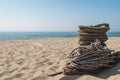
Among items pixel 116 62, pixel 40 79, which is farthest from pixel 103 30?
pixel 40 79

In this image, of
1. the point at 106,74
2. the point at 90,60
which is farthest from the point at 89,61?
the point at 106,74

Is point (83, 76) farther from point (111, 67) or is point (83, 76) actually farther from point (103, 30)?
point (103, 30)

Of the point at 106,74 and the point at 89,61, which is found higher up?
the point at 89,61

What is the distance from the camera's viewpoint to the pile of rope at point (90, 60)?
370 cm

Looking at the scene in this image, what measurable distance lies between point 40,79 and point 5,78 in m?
0.69

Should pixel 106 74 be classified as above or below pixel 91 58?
below

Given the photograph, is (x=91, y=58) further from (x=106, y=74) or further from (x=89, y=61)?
(x=106, y=74)

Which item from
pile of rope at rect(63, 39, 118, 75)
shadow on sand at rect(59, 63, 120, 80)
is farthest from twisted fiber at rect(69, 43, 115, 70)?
shadow on sand at rect(59, 63, 120, 80)

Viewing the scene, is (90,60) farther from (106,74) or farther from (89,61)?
(106,74)

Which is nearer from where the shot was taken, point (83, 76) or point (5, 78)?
point (83, 76)

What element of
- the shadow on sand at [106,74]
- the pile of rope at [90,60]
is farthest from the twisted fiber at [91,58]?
the shadow on sand at [106,74]

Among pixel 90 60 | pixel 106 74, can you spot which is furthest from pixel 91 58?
pixel 106 74

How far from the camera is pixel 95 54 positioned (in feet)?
12.4

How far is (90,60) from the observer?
369 centimetres
